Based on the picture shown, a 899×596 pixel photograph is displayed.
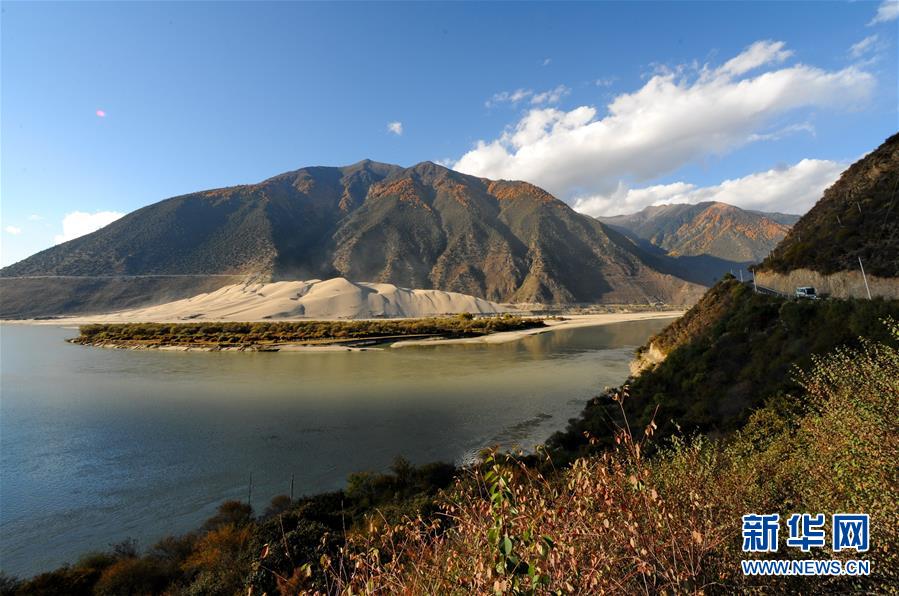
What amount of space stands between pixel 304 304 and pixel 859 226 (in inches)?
4125

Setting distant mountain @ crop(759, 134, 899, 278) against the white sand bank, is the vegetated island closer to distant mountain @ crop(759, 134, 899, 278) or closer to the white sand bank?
the white sand bank

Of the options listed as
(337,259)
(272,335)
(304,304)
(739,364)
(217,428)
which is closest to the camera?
(739,364)

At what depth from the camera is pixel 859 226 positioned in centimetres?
2305

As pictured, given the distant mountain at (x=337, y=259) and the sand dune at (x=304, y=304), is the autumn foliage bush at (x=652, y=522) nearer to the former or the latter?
the sand dune at (x=304, y=304)

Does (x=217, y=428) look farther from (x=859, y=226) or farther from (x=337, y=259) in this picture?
(x=337, y=259)

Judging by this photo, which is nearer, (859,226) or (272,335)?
(859,226)

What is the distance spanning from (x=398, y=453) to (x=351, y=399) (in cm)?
1094

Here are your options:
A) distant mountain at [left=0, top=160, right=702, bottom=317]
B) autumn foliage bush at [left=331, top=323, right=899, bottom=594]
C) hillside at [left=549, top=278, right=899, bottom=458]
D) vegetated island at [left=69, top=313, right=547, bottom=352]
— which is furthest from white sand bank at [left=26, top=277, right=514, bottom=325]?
autumn foliage bush at [left=331, top=323, right=899, bottom=594]

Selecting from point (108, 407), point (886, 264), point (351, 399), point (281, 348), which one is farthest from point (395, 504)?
point (281, 348)

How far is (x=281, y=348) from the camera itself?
58.9m

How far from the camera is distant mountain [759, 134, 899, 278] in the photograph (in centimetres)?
2028

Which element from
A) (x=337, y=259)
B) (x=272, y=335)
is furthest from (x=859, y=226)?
(x=337, y=259)

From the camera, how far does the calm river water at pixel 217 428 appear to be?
44.2 feet

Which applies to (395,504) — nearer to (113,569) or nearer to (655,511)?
(113,569)
